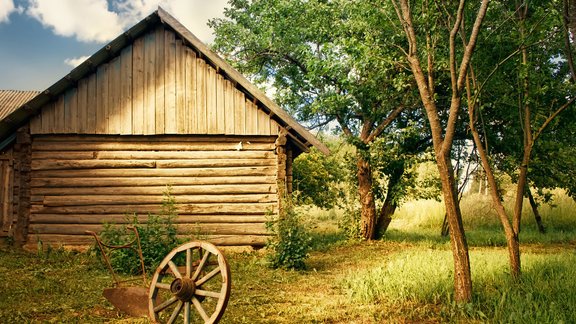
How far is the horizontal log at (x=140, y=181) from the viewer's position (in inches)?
535

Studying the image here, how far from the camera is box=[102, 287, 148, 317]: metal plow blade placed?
6973mm

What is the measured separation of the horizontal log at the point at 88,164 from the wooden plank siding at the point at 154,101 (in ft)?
2.63

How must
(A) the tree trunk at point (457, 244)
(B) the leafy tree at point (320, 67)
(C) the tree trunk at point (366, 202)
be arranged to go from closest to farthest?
(A) the tree trunk at point (457, 244) → (B) the leafy tree at point (320, 67) → (C) the tree trunk at point (366, 202)

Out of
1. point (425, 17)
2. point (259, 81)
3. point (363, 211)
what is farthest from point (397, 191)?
point (425, 17)

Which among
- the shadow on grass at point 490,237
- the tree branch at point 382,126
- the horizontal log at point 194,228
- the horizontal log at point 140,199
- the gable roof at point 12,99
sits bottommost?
the shadow on grass at point 490,237

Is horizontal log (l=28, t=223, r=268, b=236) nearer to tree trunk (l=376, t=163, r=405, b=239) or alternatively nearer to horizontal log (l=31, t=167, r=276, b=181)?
horizontal log (l=31, t=167, r=276, b=181)

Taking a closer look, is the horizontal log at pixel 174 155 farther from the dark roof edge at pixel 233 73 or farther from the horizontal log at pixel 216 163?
the dark roof edge at pixel 233 73

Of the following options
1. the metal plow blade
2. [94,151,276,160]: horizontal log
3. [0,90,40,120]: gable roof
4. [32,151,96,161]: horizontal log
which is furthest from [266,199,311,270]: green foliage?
[0,90,40,120]: gable roof

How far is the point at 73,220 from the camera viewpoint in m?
13.5

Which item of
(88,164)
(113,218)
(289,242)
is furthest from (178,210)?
(289,242)

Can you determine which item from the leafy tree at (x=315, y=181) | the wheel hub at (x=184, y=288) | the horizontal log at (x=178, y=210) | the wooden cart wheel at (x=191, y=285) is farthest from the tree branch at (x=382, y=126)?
the wheel hub at (x=184, y=288)

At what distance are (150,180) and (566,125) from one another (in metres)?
11.0

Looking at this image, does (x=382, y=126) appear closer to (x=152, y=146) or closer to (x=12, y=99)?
(x=152, y=146)

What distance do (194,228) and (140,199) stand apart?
5.52ft
